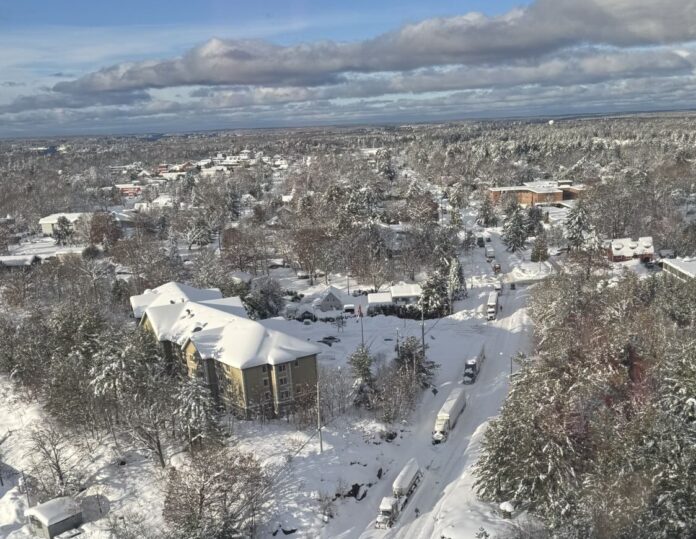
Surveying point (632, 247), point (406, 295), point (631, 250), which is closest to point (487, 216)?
point (632, 247)

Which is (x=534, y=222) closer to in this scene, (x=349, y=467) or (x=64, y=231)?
(x=349, y=467)

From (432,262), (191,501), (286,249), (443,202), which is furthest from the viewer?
(443,202)

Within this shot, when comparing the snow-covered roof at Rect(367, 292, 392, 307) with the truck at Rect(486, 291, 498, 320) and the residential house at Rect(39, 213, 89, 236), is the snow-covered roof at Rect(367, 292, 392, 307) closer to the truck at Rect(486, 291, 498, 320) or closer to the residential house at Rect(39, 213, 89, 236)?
the truck at Rect(486, 291, 498, 320)

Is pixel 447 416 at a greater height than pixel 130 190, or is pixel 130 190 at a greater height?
pixel 130 190

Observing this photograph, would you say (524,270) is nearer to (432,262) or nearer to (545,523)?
(432,262)

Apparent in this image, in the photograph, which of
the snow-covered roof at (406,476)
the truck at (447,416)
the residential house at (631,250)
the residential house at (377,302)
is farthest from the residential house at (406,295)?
the snow-covered roof at (406,476)

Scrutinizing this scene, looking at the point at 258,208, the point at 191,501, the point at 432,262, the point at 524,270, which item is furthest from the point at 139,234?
the point at 191,501

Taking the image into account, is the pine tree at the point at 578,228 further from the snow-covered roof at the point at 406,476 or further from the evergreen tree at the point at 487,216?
the snow-covered roof at the point at 406,476
